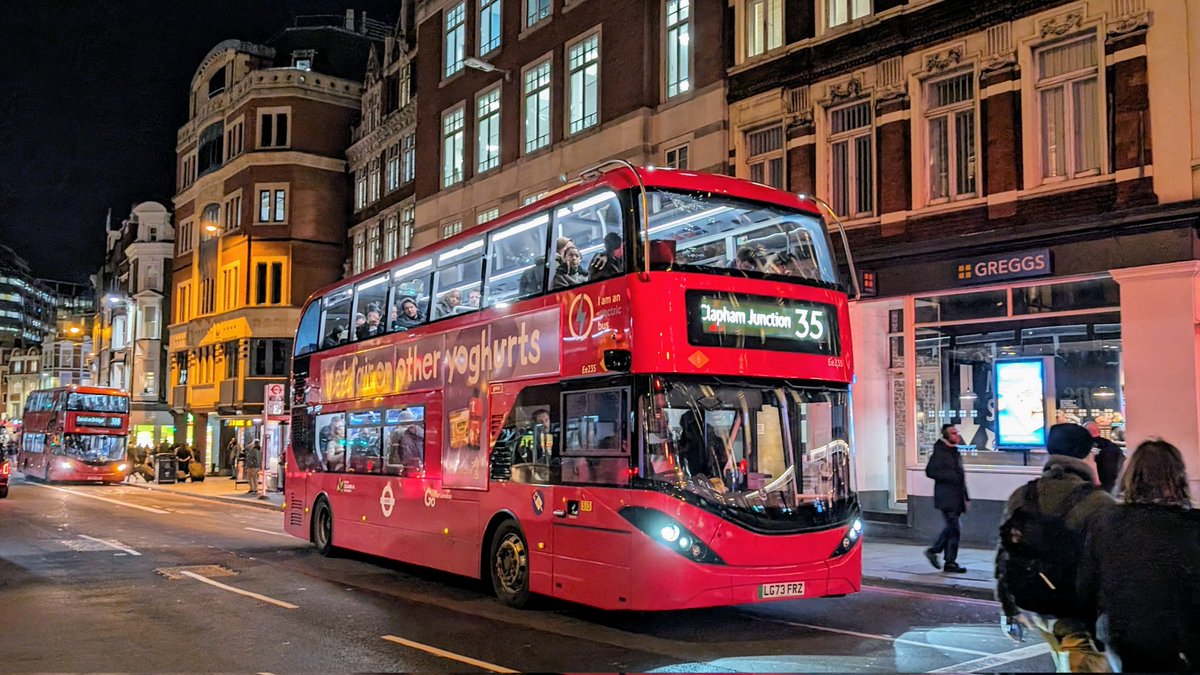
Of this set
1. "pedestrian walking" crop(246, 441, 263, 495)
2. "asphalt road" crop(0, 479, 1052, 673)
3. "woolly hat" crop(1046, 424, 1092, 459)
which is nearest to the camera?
"woolly hat" crop(1046, 424, 1092, 459)

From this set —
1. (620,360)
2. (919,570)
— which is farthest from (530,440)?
(919,570)

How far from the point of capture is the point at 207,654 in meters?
8.69

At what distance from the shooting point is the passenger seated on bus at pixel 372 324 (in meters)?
14.9

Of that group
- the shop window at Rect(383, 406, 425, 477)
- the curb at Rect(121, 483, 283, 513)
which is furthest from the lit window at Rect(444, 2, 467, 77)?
the shop window at Rect(383, 406, 425, 477)

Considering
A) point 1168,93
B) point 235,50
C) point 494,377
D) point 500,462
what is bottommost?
point 500,462

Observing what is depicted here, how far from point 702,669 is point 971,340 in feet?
35.8

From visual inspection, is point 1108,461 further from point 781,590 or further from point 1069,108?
point 781,590

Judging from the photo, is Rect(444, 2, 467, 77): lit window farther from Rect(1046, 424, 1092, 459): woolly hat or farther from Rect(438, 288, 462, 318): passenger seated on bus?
Rect(1046, 424, 1092, 459): woolly hat

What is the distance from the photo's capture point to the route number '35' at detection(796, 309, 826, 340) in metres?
10.1

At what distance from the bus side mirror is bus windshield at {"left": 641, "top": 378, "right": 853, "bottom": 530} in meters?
0.35

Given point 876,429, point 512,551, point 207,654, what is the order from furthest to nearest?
point 876,429 < point 512,551 < point 207,654

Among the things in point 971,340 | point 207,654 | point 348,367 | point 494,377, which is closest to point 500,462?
point 494,377

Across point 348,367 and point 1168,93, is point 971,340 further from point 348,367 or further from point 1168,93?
point 348,367

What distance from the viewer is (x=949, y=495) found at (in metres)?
13.6
